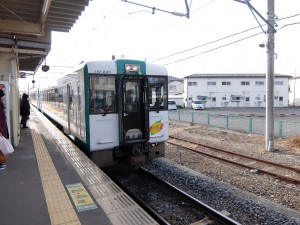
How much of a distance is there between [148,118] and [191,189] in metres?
2.14

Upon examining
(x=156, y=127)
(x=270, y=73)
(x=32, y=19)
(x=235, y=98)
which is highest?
(x=32, y=19)

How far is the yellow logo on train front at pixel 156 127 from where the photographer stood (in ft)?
25.1

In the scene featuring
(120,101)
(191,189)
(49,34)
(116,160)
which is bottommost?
(191,189)

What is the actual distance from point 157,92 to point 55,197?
425 cm

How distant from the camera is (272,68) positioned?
11.7 m

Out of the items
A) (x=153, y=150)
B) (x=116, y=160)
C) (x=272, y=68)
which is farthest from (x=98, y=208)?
(x=272, y=68)

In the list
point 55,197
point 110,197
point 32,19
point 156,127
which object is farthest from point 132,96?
point 32,19

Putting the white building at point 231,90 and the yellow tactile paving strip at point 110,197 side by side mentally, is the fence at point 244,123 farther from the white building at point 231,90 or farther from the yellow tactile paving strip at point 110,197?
the white building at point 231,90

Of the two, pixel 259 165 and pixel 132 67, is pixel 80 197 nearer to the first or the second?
pixel 132 67

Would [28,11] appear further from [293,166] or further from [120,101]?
[293,166]

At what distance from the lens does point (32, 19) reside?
26.9 ft

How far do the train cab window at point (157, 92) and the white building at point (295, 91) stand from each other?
55.5 meters

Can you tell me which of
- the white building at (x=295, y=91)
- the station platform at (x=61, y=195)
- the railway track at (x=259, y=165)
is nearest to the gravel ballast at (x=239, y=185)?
the railway track at (x=259, y=165)

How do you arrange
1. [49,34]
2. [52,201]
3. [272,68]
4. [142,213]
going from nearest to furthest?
[142,213]
[52,201]
[49,34]
[272,68]
